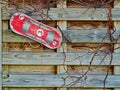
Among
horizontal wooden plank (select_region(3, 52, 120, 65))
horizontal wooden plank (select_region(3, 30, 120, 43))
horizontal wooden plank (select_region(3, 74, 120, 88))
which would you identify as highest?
horizontal wooden plank (select_region(3, 30, 120, 43))

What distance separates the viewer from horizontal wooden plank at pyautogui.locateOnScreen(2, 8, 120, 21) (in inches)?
108

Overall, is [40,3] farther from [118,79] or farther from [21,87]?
[118,79]

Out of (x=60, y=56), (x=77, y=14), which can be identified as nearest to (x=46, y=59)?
(x=60, y=56)

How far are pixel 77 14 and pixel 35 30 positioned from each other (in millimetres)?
380

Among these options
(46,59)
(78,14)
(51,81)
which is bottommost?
Result: (51,81)

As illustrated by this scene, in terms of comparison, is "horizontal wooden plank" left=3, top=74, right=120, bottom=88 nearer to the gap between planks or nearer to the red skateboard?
the red skateboard

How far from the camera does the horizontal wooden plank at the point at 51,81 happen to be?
2.77 meters

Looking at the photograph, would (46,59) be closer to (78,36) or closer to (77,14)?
(78,36)

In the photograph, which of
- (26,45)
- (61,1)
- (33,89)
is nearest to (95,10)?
(61,1)

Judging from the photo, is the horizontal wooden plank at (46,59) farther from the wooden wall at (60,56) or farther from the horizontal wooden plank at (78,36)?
the horizontal wooden plank at (78,36)

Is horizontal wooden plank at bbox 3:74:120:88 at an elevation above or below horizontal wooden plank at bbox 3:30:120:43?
below

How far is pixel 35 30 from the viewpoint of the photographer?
2.74 meters

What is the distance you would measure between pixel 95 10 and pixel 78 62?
1.52 feet

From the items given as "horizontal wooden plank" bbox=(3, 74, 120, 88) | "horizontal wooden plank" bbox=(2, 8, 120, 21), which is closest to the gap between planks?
"horizontal wooden plank" bbox=(2, 8, 120, 21)
